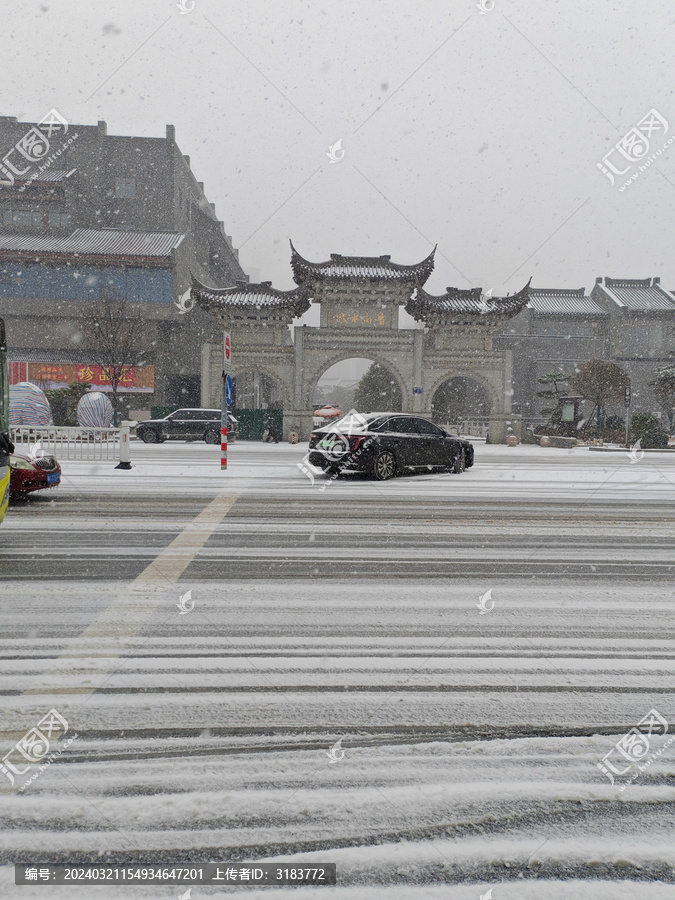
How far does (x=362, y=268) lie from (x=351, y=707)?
1308 inches

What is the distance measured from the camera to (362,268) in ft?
110

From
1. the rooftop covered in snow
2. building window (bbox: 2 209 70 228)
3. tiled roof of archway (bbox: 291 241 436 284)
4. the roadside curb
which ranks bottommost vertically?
the roadside curb

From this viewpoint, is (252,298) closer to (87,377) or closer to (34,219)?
(87,377)

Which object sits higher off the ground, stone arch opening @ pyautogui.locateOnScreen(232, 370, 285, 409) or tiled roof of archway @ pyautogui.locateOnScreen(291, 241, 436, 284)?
tiled roof of archway @ pyautogui.locateOnScreen(291, 241, 436, 284)

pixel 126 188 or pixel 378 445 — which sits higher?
pixel 126 188

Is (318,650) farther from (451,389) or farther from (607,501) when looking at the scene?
(451,389)

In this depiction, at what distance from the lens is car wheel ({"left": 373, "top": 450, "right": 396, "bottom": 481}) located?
1183 cm

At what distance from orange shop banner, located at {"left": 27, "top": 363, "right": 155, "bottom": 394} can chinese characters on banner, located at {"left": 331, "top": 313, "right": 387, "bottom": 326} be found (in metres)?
13.7

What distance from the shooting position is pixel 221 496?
357 inches

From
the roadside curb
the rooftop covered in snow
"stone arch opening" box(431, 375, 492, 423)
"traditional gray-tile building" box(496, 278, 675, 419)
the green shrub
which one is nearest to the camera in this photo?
the roadside curb

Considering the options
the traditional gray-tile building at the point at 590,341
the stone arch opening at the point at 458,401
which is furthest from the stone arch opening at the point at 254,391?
the traditional gray-tile building at the point at 590,341

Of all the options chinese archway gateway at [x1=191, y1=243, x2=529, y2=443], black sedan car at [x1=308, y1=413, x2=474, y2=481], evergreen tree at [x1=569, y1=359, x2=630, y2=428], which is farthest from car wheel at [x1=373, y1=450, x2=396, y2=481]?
evergreen tree at [x1=569, y1=359, x2=630, y2=428]

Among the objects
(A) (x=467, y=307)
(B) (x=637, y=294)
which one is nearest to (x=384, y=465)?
(A) (x=467, y=307)

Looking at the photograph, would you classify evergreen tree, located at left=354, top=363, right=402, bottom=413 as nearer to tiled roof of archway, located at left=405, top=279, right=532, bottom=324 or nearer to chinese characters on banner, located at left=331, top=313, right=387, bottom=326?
tiled roof of archway, located at left=405, top=279, right=532, bottom=324
